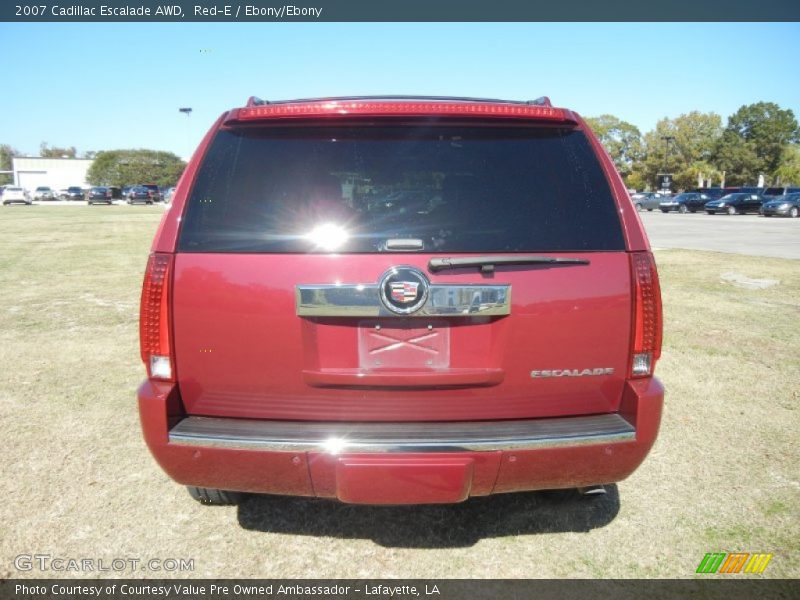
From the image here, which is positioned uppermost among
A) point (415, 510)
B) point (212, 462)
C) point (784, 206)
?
point (784, 206)

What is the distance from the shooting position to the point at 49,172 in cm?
11675

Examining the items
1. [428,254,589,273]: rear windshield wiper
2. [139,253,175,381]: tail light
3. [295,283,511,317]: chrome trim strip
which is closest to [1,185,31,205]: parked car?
[139,253,175,381]: tail light

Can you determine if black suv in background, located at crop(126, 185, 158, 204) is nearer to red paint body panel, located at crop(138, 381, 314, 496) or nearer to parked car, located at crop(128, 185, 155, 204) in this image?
parked car, located at crop(128, 185, 155, 204)

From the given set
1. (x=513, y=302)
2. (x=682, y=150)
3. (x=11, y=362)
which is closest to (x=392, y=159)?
(x=513, y=302)

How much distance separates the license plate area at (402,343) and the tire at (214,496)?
3.98ft

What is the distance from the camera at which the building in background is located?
4537 inches

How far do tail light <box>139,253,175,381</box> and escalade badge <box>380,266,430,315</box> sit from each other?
0.85 metres

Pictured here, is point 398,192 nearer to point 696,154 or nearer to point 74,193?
point 74,193

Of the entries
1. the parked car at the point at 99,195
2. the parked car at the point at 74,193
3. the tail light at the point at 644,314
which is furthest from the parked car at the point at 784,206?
the parked car at the point at 74,193

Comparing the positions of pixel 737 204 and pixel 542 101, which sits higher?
pixel 542 101

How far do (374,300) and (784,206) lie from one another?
43.4 meters

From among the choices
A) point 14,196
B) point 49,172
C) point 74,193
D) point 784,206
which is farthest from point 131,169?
point 784,206

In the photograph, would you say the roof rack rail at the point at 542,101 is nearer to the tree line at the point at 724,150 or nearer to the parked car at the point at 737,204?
the parked car at the point at 737,204

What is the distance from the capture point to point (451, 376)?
7.13ft
